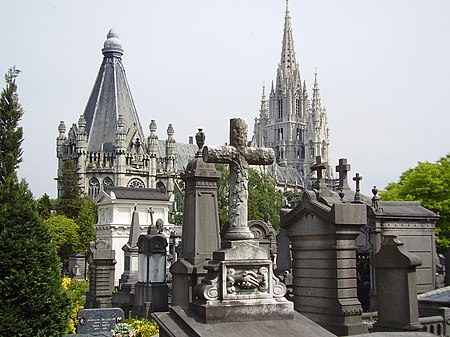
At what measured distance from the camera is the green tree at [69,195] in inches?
2867

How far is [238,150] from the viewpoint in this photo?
27.1ft

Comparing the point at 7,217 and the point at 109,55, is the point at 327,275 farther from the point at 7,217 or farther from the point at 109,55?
the point at 109,55

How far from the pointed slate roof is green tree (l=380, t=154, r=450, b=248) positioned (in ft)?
193

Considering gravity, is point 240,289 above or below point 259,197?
below

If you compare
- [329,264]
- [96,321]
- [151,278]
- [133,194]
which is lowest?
[96,321]

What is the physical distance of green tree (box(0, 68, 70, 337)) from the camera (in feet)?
31.2

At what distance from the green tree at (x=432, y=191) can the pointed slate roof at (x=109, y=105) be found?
58.8 m

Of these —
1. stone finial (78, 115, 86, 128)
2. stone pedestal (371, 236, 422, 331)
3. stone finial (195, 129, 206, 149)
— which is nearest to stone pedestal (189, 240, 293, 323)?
stone pedestal (371, 236, 422, 331)

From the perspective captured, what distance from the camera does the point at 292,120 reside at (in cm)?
14050

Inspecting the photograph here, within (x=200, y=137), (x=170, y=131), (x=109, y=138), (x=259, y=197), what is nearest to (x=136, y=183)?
(x=109, y=138)

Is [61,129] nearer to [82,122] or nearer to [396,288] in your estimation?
[82,122]

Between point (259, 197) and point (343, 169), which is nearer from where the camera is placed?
point (343, 169)

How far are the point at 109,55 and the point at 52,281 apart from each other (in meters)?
91.7

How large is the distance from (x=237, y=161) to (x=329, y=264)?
3.94 m
